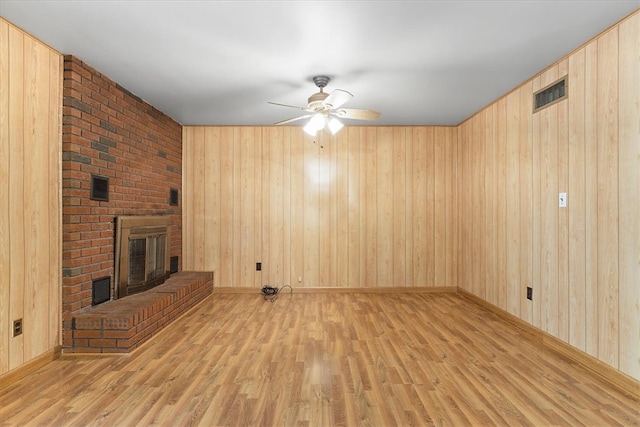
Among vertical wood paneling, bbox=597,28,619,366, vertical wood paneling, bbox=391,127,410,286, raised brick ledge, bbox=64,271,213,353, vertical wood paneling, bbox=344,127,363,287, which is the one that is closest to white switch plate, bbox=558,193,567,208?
vertical wood paneling, bbox=597,28,619,366

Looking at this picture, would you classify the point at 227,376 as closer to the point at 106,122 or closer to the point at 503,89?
the point at 106,122

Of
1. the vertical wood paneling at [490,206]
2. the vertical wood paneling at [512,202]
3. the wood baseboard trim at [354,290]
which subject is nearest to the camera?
the vertical wood paneling at [512,202]

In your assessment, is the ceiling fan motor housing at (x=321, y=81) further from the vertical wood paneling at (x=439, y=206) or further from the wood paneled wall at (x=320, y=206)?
the vertical wood paneling at (x=439, y=206)

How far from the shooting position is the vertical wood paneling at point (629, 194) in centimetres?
225

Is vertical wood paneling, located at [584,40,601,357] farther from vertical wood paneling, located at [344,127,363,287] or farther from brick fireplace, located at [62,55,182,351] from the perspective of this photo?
brick fireplace, located at [62,55,182,351]

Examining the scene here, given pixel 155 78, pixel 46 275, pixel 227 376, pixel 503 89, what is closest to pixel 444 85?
pixel 503 89

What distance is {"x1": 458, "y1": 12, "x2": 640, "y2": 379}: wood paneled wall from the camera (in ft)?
7.61

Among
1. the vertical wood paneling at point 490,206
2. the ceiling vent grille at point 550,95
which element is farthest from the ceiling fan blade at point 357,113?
the vertical wood paneling at point 490,206

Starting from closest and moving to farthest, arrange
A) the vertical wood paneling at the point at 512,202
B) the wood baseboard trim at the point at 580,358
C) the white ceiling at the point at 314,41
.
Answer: the white ceiling at the point at 314,41 < the wood baseboard trim at the point at 580,358 < the vertical wood paneling at the point at 512,202

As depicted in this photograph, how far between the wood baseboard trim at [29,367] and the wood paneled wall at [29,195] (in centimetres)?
3

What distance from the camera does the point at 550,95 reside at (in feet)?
10.2

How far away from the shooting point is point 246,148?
518 centimetres

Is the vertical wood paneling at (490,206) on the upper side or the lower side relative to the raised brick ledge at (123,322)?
upper

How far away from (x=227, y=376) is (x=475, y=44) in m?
3.18
